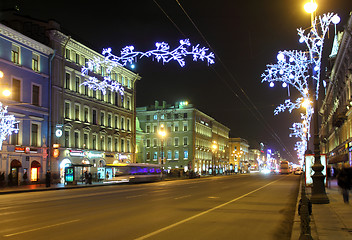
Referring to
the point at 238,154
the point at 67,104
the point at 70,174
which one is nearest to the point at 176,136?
the point at 67,104

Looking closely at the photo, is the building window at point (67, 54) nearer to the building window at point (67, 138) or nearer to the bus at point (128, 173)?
the building window at point (67, 138)

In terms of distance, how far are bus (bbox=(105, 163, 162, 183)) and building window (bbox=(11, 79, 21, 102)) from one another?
52.1 feet

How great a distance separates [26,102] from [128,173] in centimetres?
1713

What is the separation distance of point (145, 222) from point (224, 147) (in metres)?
126

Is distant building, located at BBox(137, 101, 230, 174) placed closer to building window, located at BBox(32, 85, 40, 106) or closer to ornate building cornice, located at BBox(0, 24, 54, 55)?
ornate building cornice, located at BBox(0, 24, 54, 55)

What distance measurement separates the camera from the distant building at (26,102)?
1480 inches

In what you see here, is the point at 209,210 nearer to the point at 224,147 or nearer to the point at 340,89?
the point at 340,89

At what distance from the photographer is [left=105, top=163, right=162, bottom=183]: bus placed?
49841mm

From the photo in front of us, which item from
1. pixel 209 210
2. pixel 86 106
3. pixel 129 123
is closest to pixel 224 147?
pixel 129 123

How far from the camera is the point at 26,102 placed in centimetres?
4053

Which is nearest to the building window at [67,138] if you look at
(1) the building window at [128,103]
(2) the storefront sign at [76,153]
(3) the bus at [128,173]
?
(2) the storefront sign at [76,153]

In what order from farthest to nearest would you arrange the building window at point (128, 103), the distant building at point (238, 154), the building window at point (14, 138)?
the distant building at point (238, 154) < the building window at point (128, 103) < the building window at point (14, 138)

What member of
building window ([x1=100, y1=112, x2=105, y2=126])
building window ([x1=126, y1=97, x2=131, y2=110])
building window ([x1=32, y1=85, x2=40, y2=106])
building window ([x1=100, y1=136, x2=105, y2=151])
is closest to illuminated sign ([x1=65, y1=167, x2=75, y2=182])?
building window ([x1=32, y1=85, x2=40, y2=106])

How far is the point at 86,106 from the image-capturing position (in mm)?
52469
